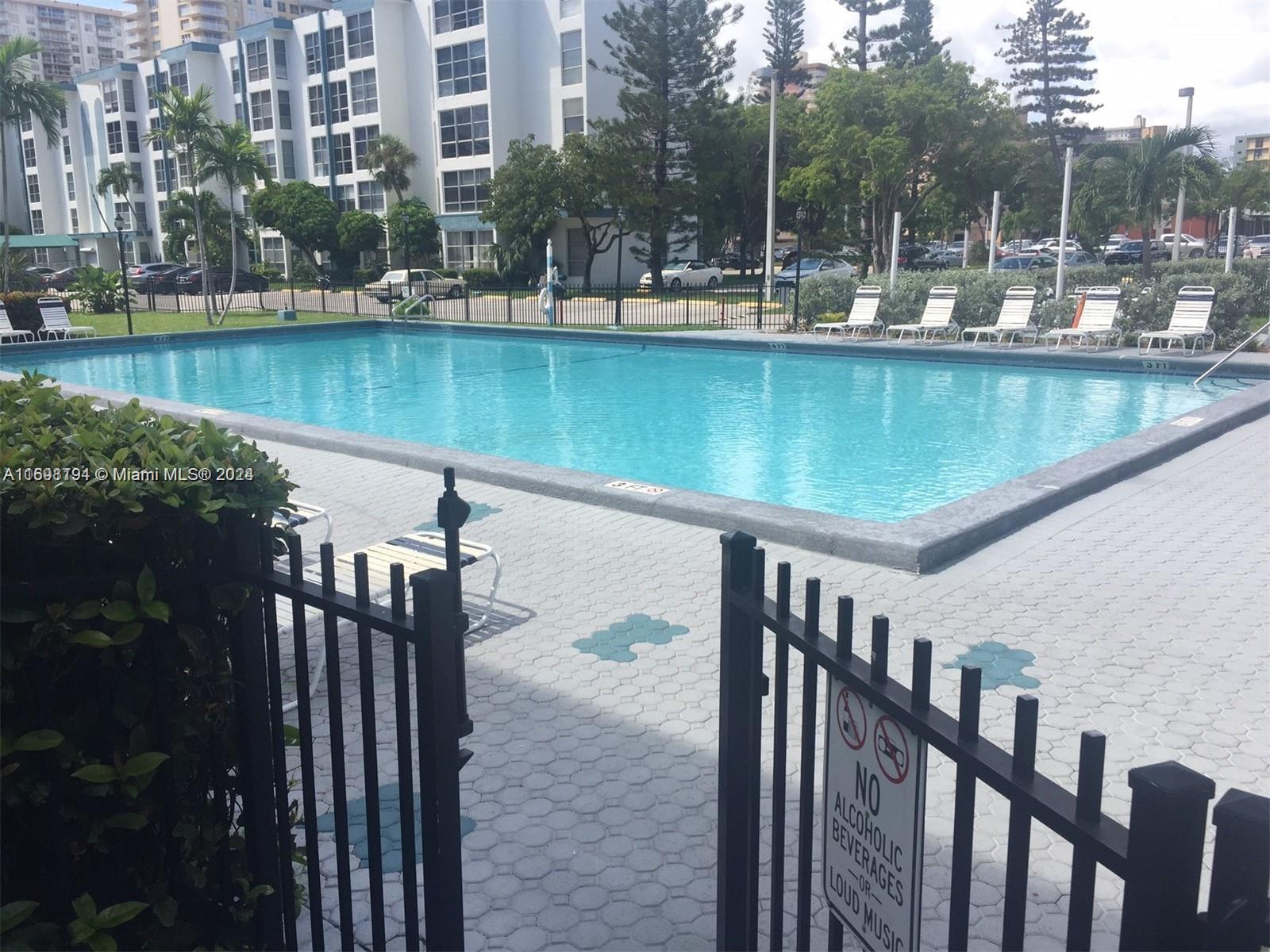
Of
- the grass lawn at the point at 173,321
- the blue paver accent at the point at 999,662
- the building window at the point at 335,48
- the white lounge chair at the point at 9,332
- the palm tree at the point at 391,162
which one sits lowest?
the blue paver accent at the point at 999,662

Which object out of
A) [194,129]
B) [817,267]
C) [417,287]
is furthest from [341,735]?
[817,267]

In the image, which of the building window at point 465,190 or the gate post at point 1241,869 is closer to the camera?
the gate post at point 1241,869

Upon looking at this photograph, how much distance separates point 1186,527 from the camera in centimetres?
729

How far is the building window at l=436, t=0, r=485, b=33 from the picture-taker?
151 ft

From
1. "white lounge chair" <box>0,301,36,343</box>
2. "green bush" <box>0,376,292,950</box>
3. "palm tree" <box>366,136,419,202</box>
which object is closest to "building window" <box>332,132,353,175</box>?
"palm tree" <box>366,136,419,202</box>

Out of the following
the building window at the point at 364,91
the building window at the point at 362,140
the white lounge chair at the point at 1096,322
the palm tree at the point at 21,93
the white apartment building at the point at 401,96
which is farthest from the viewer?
the building window at the point at 362,140

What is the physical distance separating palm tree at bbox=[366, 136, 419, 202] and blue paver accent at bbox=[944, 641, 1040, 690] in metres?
47.7

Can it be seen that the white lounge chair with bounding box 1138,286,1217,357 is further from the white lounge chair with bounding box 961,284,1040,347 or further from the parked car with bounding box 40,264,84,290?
the parked car with bounding box 40,264,84,290

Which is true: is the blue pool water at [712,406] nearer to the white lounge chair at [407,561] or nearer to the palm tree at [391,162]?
the white lounge chair at [407,561]

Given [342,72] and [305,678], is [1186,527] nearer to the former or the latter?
[305,678]

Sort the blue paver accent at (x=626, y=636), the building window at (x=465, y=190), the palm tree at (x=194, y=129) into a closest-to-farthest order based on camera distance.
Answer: the blue paver accent at (x=626, y=636) → the palm tree at (x=194, y=129) → the building window at (x=465, y=190)

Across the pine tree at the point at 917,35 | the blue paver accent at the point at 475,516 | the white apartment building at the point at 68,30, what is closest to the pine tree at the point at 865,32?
the pine tree at the point at 917,35

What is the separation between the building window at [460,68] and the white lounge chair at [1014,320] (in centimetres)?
3343

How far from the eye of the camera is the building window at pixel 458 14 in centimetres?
4600
